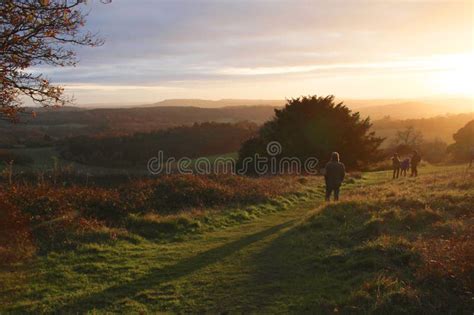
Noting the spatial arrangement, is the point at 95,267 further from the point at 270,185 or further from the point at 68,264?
the point at 270,185

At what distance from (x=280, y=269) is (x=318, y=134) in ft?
113

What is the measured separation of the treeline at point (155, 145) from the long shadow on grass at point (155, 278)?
4722cm

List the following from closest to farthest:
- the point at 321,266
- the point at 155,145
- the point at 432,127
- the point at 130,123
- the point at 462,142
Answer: the point at 321,266
the point at 462,142
the point at 155,145
the point at 432,127
the point at 130,123

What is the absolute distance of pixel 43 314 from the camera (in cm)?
641

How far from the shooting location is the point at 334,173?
48.1ft

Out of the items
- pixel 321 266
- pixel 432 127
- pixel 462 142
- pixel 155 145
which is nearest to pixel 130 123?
pixel 155 145

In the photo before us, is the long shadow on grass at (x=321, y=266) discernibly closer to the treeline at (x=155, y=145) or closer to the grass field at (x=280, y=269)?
the grass field at (x=280, y=269)

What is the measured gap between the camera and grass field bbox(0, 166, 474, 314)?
626cm

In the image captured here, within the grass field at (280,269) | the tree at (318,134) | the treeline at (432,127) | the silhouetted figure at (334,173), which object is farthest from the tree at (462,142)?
the grass field at (280,269)

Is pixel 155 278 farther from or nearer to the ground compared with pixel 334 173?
nearer to the ground

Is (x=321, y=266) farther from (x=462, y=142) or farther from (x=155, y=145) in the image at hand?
(x=155, y=145)

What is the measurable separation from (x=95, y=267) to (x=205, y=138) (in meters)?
68.5

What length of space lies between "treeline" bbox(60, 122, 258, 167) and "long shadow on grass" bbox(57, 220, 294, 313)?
4722cm

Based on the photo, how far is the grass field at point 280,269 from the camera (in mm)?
6258
